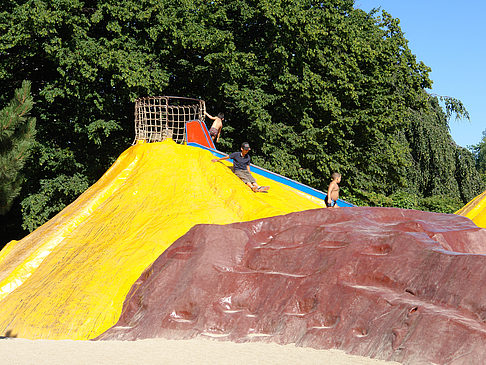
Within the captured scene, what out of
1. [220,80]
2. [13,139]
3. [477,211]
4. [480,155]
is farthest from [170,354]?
[480,155]

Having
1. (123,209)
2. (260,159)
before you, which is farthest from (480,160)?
(123,209)

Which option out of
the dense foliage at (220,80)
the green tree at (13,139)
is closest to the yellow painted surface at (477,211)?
the dense foliage at (220,80)

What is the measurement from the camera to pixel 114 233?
10.7m

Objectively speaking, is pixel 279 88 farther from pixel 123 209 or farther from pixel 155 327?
pixel 155 327

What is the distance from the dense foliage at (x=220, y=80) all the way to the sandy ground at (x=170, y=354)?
12.6m

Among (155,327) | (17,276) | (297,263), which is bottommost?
(17,276)

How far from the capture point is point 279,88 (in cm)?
2088

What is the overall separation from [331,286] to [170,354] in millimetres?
2018

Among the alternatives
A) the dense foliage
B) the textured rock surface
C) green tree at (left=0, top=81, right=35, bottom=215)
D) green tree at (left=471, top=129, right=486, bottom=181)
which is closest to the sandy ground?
the textured rock surface

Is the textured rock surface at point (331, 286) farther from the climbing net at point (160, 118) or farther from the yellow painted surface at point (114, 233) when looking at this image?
the climbing net at point (160, 118)

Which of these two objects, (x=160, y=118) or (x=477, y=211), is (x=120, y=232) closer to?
(x=160, y=118)

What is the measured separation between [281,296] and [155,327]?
169 cm

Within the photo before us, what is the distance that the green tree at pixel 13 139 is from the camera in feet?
46.9

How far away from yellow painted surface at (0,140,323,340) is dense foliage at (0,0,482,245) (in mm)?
6510
